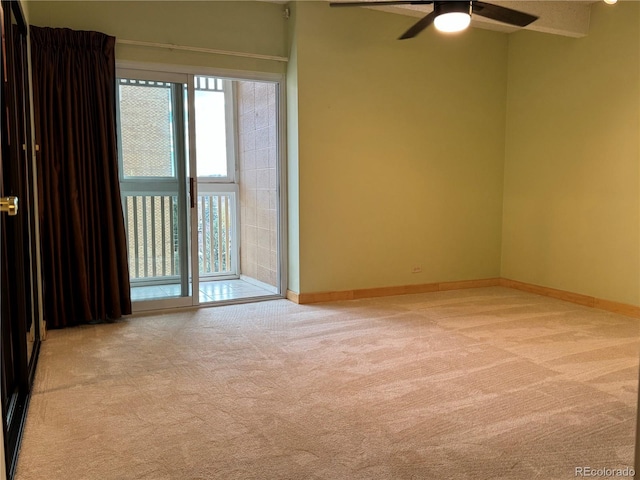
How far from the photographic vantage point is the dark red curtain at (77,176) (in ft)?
11.9

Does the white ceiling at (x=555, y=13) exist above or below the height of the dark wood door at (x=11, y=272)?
above

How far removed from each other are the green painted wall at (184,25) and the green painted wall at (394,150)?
1.09 ft

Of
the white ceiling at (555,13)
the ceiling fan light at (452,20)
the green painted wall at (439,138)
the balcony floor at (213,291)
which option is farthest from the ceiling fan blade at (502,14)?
the balcony floor at (213,291)

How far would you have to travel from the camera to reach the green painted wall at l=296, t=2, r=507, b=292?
4570 mm

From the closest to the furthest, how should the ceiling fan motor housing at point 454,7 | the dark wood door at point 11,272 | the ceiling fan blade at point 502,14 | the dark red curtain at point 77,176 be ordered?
the dark wood door at point 11,272
the ceiling fan motor housing at point 454,7
the ceiling fan blade at point 502,14
the dark red curtain at point 77,176

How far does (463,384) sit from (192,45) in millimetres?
3350

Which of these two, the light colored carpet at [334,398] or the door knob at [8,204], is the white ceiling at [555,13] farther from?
the door knob at [8,204]

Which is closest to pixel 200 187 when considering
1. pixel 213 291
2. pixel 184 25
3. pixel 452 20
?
pixel 213 291

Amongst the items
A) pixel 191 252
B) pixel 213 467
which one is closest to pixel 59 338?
pixel 191 252

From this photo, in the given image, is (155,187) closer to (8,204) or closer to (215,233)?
(215,233)

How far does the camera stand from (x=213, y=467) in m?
1.92

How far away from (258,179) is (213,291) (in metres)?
1.31

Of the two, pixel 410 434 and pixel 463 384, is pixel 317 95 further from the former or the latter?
pixel 410 434

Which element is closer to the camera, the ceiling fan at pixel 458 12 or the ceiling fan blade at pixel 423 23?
the ceiling fan at pixel 458 12
